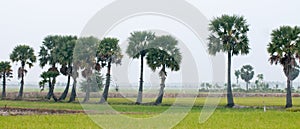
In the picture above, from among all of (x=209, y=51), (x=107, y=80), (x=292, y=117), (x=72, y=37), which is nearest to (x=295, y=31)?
(x=209, y=51)

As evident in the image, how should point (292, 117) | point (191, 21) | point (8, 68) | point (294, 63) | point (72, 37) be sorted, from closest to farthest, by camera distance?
point (191, 21) → point (292, 117) → point (294, 63) → point (72, 37) → point (8, 68)

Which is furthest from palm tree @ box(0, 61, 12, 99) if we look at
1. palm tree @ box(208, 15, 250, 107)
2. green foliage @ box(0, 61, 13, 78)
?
palm tree @ box(208, 15, 250, 107)

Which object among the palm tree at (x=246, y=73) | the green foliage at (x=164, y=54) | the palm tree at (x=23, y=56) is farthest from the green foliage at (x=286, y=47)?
the palm tree at (x=246, y=73)

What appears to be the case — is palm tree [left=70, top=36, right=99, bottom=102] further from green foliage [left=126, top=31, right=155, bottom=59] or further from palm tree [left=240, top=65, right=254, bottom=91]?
palm tree [left=240, top=65, right=254, bottom=91]

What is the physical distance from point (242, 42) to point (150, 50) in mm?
10975

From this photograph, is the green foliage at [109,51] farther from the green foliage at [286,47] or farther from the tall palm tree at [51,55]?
the green foliage at [286,47]

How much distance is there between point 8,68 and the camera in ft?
199

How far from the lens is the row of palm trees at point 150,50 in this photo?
43.2 metres

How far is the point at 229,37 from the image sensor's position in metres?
45.9

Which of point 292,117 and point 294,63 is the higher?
point 294,63

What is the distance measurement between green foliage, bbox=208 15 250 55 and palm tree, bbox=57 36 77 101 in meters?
17.6

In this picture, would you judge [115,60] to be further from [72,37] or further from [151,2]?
[151,2]

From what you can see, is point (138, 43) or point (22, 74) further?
point (22, 74)

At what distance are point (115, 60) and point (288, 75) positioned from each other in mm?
19204
